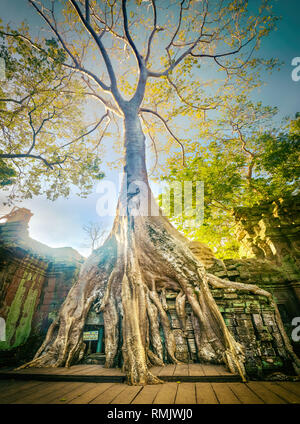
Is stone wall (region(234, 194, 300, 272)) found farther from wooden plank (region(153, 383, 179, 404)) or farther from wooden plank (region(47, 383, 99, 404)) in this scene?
wooden plank (region(47, 383, 99, 404))

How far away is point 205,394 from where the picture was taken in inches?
64.1

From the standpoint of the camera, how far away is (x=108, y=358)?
2764 mm

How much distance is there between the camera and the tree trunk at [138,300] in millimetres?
2525

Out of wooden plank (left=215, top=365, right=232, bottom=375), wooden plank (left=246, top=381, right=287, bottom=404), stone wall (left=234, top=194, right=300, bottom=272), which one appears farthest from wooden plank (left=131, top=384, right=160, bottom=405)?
stone wall (left=234, top=194, right=300, bottom=272)

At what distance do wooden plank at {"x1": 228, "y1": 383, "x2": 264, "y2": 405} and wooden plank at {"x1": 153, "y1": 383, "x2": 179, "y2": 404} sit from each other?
0.57 metres

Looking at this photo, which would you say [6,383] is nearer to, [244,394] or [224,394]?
[224,394]

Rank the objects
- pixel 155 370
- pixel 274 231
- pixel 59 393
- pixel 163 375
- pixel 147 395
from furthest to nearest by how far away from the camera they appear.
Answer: pixel 274 231 < pixel 155 370 < pixel 163 375 < pixel 59 393 < pixel 147 395

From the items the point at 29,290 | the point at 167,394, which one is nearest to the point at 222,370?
the point at 167,394

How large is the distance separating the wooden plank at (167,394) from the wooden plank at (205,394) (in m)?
0.21

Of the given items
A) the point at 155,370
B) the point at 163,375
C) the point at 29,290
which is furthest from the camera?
the point at 29,290

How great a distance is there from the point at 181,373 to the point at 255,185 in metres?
8.56

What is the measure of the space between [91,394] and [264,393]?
1.65 m

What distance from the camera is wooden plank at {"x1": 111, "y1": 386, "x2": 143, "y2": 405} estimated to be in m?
1.50

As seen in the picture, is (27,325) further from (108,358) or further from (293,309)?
(293,309)
